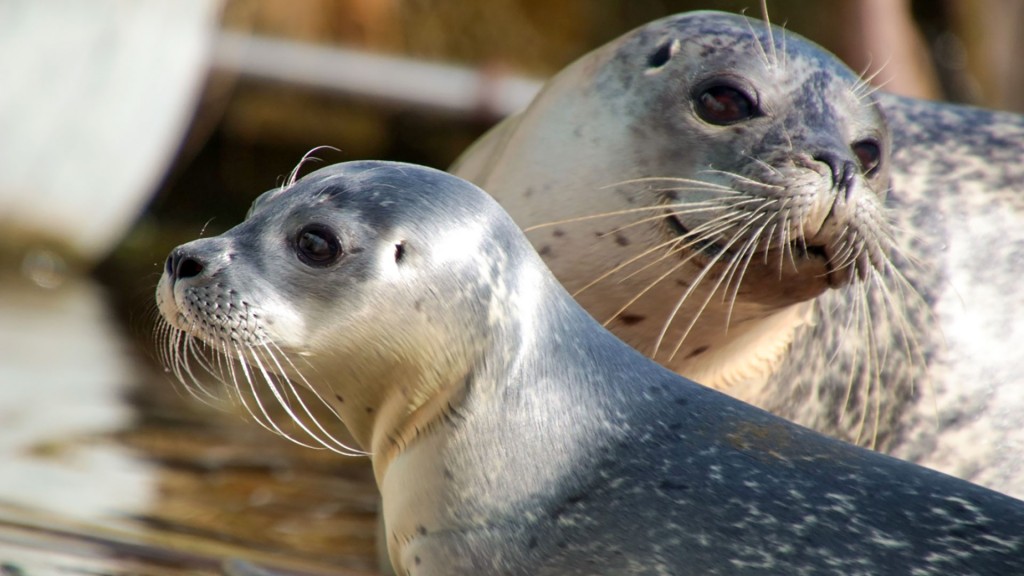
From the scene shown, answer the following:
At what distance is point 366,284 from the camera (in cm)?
314

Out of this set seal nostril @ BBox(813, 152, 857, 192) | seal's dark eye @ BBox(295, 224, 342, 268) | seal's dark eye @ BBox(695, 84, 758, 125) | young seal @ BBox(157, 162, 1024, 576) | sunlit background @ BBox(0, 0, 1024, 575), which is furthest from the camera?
sunlit background @ BBox(0, 0, 1024, 575)

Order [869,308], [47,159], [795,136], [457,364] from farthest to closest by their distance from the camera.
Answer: [47,159]
[869,308]
[795,136]
[457,364]

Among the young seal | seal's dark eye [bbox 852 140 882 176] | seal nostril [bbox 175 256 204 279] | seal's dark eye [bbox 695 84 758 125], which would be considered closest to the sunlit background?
seal nostril [bbox 175 256 204 279]

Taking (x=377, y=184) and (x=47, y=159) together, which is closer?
(x=377, y=184)

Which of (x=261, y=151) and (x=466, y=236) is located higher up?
(x=261, y=151)

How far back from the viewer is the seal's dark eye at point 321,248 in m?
3.17

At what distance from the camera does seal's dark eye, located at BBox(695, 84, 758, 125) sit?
3975 mm

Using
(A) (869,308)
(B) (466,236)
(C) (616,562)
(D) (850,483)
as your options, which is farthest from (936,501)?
(A) (869,308)

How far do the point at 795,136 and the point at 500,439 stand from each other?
1.23 meters

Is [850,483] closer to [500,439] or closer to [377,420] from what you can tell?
[500,439]

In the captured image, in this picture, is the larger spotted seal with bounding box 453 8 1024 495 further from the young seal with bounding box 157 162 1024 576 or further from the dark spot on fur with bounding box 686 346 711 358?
the young seal with bounding box 157 162 1024 576

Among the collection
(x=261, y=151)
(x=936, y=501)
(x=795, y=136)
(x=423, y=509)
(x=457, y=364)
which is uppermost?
(x=261, y=151)

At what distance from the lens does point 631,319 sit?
13.6 feet

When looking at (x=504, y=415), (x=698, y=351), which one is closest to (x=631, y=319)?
(x=698, y=351)
